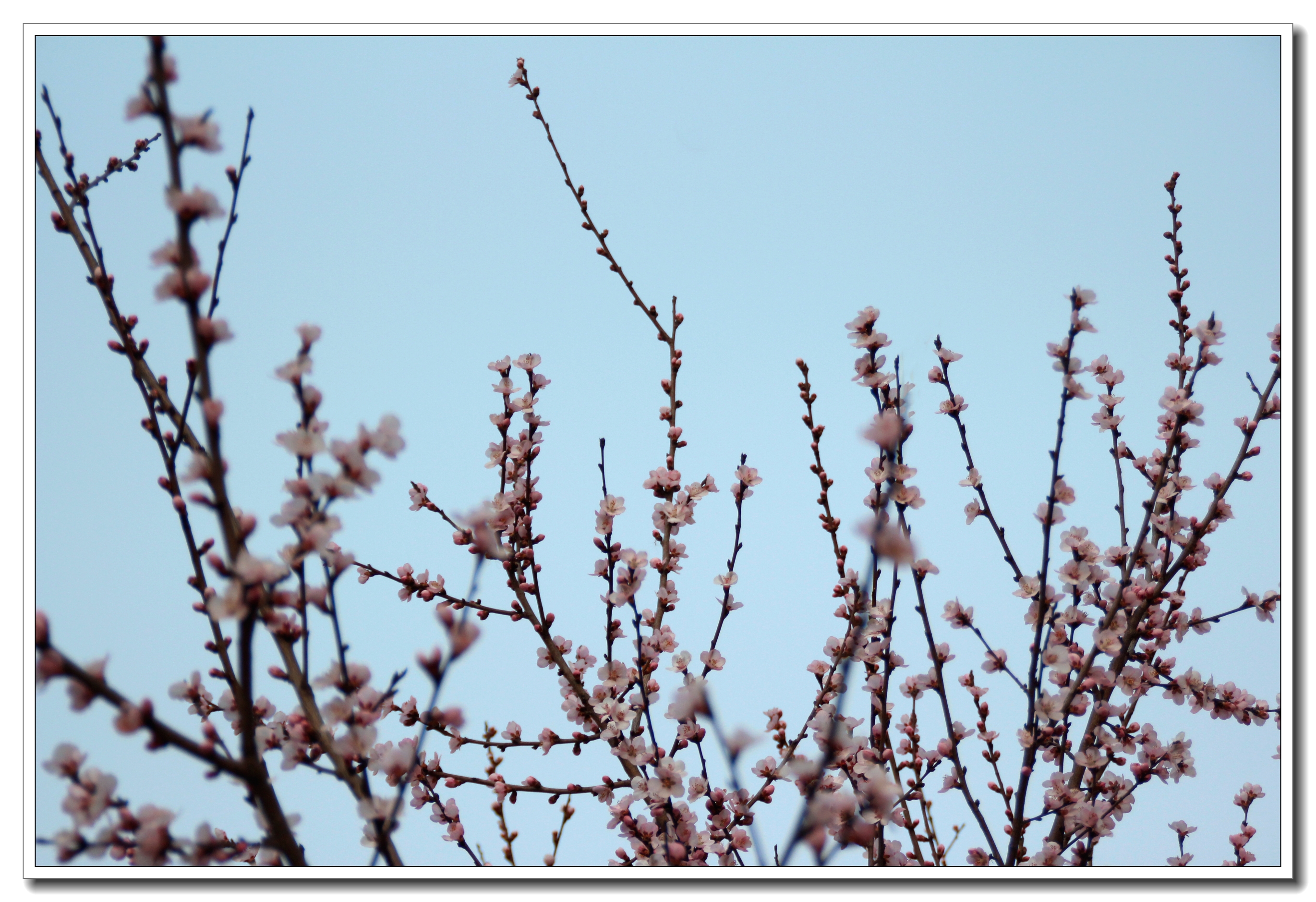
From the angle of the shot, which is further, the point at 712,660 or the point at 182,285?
the point at 712,660

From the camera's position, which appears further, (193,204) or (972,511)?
(972,511)

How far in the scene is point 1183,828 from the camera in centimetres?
170

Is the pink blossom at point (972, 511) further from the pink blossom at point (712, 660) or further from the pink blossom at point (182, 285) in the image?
the pink blossom at point (182, 285)

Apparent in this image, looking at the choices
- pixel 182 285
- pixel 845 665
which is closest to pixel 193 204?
pixel 182 285

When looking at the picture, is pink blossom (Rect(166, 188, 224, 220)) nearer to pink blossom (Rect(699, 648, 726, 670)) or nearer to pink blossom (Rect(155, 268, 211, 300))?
pink blossom (Rect(155, 268, 211, 300))

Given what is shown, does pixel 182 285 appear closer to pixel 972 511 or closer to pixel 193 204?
pixel 193 204

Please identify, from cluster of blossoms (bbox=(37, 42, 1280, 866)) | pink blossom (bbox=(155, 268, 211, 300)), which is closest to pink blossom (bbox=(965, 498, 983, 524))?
cluster of blossoms (bbox=(37, 42, 1280, 866))

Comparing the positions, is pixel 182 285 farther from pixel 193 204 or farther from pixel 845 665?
pixel 845 665

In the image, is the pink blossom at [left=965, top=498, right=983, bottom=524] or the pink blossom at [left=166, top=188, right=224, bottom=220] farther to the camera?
the pink blossom at [left=965, top=498, right=983, bottom=524]

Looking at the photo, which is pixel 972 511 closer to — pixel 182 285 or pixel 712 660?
pixel 712 660

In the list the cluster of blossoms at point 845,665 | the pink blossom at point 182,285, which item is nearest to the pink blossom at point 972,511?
the cluster of blossoms at point 845,665

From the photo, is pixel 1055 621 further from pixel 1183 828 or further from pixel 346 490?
pixel 346 490

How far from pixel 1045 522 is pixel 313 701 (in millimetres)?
1197

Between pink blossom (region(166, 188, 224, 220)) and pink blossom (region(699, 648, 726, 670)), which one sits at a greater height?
pink blossom (region(166, 188, 224, 220))
